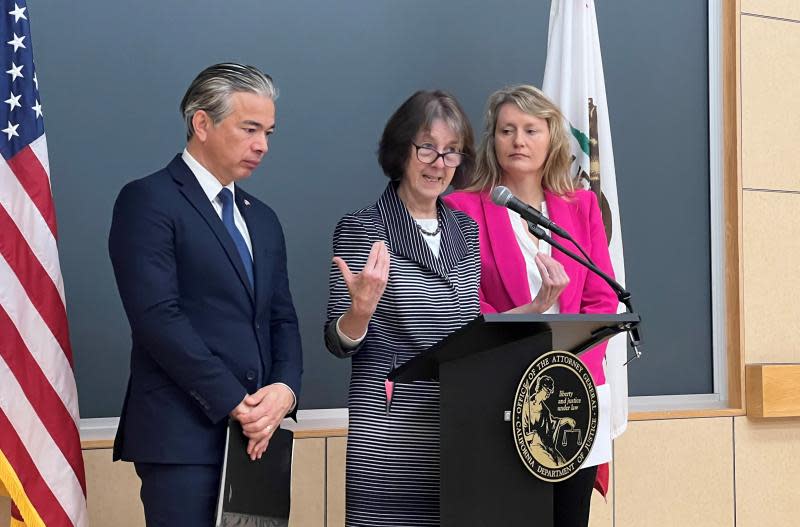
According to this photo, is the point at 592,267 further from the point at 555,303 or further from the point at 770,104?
the point at 770,104

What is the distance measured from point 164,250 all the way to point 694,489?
2.98 metres

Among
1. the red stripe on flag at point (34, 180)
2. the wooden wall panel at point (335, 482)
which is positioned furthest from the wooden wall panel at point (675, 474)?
the red stripe on flag at point (34, 180)

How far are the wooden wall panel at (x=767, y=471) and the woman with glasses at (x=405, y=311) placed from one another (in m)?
2.39

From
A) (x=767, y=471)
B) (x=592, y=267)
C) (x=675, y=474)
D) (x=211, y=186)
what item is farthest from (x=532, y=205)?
(x=767, y=471)

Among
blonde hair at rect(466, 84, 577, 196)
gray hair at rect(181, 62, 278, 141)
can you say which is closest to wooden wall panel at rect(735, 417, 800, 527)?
blonde hair at rect(466, 84, 577, 196)

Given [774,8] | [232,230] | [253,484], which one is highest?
[774,8]

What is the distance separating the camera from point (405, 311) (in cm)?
251

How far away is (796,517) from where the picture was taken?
4.58 metres

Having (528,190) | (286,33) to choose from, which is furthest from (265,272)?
(286,33)

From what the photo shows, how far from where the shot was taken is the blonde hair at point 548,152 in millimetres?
3012

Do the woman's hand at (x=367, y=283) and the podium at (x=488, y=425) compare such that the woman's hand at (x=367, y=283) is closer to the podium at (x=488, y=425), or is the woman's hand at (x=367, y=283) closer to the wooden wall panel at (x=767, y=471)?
the podium at (x=488, y=425)

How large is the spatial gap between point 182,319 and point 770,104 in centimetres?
339

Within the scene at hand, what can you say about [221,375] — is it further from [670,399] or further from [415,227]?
[670,399]

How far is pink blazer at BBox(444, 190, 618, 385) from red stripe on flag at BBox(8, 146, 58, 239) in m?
1.11
